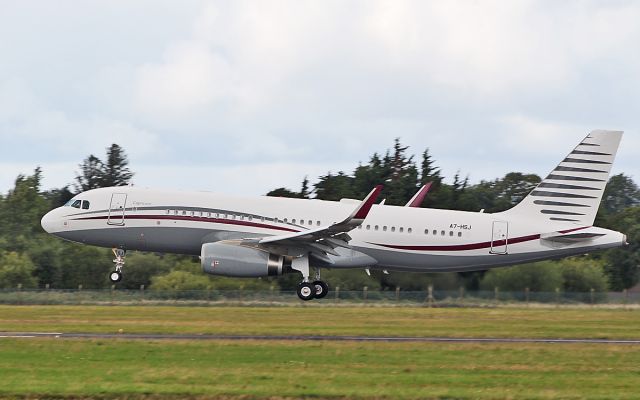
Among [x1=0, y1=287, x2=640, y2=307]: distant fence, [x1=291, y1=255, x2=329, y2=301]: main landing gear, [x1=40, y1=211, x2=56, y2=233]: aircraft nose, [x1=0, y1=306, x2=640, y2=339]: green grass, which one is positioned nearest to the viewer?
[x1=0, y1=306, x2=640, y2=339]: green grass

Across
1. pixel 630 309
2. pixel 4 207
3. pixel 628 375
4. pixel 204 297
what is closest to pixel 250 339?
pixel 628 375

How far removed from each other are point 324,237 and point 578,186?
419 inches

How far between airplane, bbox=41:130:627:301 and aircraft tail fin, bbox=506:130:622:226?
0.04m

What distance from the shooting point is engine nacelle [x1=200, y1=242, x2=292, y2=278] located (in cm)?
3962

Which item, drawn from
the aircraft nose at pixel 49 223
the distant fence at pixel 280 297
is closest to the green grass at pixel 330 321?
the distant fence at pixel 280 297

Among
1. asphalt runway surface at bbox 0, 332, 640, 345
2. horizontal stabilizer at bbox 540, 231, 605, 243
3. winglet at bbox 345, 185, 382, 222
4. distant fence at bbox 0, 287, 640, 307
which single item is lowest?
asphalt runway surface at bbox 0, 332, 640, 345

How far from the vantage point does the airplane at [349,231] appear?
41.1 metres

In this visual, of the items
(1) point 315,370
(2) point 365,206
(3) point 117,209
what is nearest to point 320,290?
(2) point 365,206

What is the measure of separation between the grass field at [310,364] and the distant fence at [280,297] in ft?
33.9

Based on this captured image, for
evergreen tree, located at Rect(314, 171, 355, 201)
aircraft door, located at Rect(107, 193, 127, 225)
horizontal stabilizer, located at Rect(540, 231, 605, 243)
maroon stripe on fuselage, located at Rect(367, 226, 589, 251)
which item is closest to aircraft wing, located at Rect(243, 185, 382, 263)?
maroon stripe on fuselage, located at Rect(367, 226, 589, 251)

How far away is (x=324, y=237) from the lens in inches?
1571

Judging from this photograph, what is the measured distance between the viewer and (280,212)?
4150cm

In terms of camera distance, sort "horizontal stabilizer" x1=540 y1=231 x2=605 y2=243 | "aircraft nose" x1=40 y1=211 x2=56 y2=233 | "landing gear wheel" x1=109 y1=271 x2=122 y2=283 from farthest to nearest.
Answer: "aircraft nose" x1=40 y1=211 x2=56 y2=233 < "landing gear wheel" x1=109 y1=271 x2=122 y2=283 < "horizontal stabilizer" x1=540 y1=231 x2=605 y2=243

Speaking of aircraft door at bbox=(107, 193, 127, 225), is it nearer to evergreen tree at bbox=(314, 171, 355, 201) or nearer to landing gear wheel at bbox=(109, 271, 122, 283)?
landing gear wheel at bbox=(109, 271, 122, 283)
